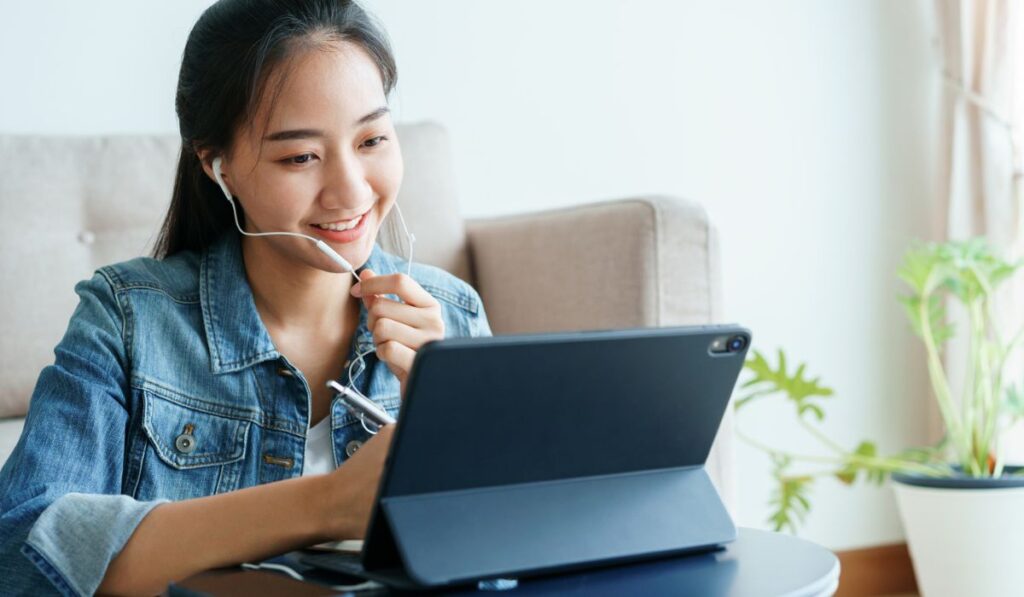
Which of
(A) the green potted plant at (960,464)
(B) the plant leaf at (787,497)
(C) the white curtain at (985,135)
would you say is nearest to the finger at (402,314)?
(A) the green potted plant at (960,464)

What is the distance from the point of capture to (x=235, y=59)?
1215mm

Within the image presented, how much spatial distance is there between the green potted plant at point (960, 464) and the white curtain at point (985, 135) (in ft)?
0.20

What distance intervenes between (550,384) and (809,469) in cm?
191

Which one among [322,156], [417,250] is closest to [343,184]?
[322,156]

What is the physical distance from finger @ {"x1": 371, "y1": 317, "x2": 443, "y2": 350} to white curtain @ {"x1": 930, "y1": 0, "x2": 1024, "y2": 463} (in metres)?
1.66

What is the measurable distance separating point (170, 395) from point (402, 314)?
0.75ft

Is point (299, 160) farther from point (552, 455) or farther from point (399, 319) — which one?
point (552, 455)

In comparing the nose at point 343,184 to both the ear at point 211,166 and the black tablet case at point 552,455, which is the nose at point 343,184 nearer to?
the ear at point 211,166

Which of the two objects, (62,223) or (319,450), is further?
(62,223)

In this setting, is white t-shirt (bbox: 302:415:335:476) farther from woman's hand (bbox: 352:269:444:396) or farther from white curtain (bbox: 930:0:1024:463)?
white curtain (bbox: 930:0:1024:463)

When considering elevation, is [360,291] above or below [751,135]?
above

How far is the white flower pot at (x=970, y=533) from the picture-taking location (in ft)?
6.88

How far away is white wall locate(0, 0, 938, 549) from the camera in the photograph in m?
2.26

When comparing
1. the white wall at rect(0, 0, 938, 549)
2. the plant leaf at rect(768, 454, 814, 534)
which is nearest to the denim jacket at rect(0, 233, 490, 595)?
the white wall at rect(0, 0, 938, 549)
